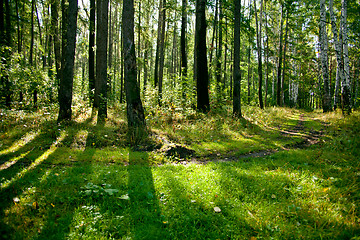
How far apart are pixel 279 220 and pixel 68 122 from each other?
26.8 feet

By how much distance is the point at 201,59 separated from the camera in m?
12.2

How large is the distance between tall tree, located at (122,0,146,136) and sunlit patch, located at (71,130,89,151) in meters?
1.66

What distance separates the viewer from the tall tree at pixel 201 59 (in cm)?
1201

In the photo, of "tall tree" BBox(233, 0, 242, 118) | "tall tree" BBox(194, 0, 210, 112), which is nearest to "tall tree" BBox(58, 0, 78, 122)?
"tall tree" BBox(194, 0, 210, 112)

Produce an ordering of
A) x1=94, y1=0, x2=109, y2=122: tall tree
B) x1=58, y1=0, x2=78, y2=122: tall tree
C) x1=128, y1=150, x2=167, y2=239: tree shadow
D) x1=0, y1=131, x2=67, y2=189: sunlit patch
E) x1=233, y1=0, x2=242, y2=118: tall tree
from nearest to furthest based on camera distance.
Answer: x1=128, y1=150, x2=167, y2=239: tree shadow < x1=0, y1=131, x2=67, y2=189: sunlit patch < x1=58, y1=0, x2=78, y2=122: tall tree < x1=94, y1=0, x2=109, y2=122: tall tree < x1=233, y1=0, x2=242, y2=118: tall tree

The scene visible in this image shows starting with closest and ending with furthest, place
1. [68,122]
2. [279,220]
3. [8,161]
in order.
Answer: [279,220], [8,161], [68,122]

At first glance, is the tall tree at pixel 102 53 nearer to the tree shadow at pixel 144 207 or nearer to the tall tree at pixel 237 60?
the tree shadow at pixel 144 207

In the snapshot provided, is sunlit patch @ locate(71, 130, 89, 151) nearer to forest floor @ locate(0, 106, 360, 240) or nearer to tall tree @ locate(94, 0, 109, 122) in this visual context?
forest floor @ locate(0, 106, 360, 240)

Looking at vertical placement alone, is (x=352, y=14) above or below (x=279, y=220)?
above

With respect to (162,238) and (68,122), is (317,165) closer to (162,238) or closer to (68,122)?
(162,238)

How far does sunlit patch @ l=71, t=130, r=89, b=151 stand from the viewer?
6548 mm

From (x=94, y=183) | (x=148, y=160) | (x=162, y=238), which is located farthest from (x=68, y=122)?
(x=162, y=238)

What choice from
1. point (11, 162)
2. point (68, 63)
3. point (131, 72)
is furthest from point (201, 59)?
point (11, 162)

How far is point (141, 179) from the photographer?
435 cm
